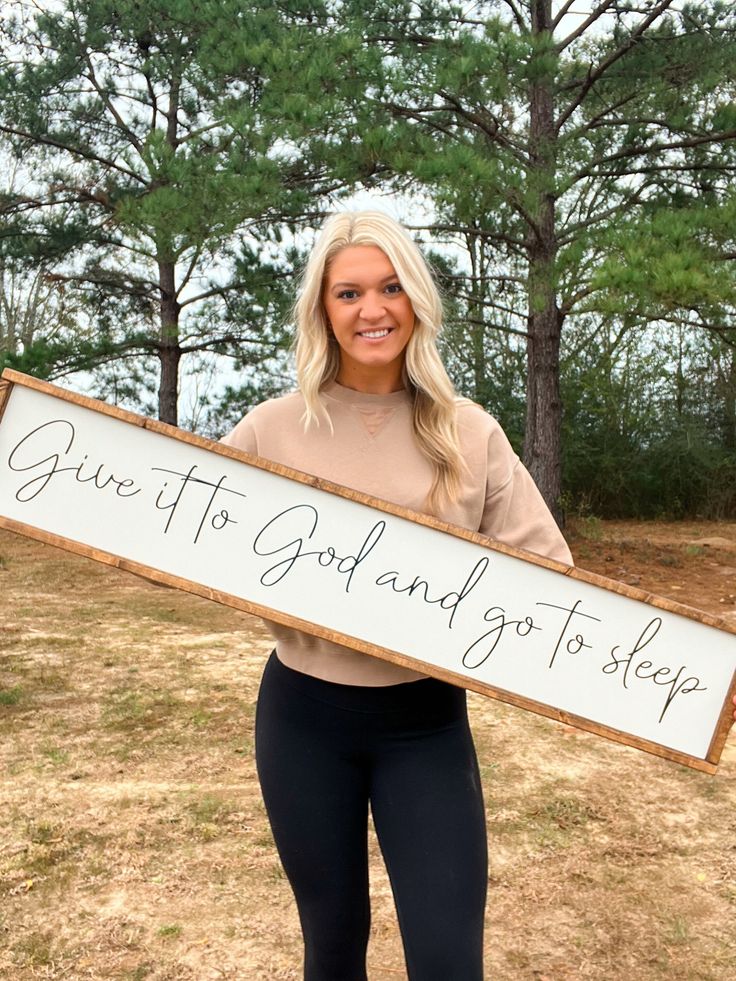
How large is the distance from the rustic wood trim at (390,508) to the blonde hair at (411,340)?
0.09 m

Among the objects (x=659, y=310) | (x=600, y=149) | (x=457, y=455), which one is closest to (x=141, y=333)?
(x=600, y=149)

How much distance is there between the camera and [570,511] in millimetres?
11078

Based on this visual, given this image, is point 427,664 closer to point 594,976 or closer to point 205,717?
point 594,976

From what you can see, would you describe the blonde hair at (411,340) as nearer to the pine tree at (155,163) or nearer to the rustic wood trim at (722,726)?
the rustic wood trim at (722,726)

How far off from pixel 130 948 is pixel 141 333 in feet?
26.4

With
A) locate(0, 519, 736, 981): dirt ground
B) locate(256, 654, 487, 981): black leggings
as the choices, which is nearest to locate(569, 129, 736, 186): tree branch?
locate(0, 519, 736, 981): dirt ground

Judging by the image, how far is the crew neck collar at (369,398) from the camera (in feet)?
4.94

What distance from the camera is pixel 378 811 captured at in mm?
1446

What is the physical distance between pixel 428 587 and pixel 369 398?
35 centimetres

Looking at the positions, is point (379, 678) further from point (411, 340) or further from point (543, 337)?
point (543, 337)

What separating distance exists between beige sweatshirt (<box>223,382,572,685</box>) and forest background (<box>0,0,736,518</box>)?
383cm

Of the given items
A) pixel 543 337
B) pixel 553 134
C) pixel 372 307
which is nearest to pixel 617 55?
pixel 553 134

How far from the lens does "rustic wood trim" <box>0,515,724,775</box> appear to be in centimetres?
134

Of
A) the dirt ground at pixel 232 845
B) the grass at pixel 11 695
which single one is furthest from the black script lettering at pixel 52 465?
the grass at pixel 11 695
